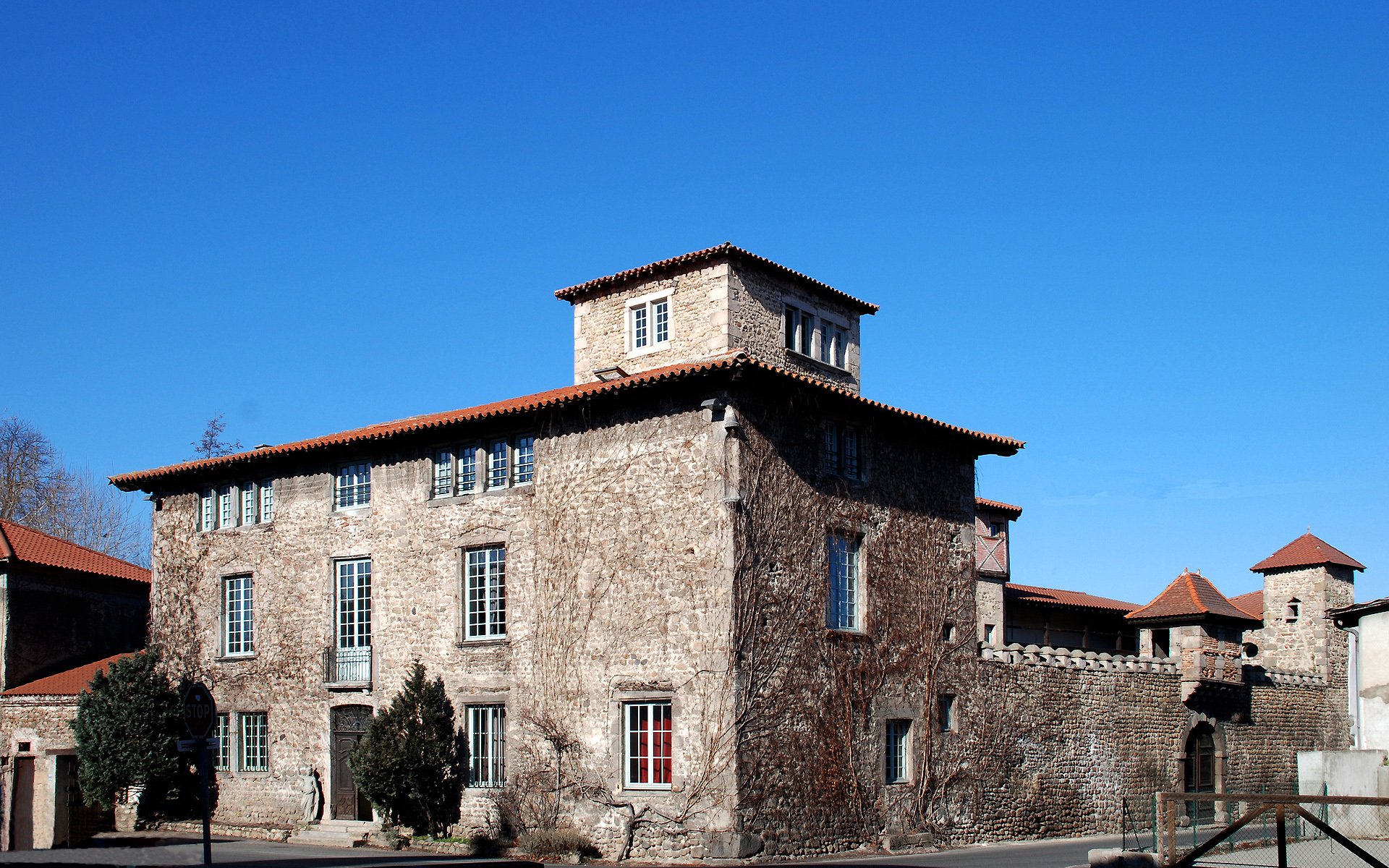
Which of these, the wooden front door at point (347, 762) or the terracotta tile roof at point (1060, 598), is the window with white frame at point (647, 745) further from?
the terracotta tile roof at point (1060, 598)

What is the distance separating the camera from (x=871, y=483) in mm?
25047

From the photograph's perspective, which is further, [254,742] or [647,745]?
[254,742]

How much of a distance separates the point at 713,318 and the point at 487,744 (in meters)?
10.00

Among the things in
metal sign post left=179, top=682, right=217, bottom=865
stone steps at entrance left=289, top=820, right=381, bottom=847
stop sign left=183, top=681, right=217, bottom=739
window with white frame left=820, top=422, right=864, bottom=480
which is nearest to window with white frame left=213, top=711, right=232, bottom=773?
stone steps at entrance left=289, top=820, right=381, bottom=847

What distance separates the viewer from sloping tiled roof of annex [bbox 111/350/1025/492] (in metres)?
22.2

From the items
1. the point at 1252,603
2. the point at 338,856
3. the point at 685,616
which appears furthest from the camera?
the point at 1252,603

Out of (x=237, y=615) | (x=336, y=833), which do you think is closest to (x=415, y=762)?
(x=336, y=833)

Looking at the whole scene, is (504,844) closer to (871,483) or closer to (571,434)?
(571,434)

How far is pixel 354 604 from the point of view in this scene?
27422 mm

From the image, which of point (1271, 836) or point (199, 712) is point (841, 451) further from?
point (199, 712)

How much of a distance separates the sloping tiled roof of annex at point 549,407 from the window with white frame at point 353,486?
27.9 inches

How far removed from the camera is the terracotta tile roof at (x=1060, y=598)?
38156 mm

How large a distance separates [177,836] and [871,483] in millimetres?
16105

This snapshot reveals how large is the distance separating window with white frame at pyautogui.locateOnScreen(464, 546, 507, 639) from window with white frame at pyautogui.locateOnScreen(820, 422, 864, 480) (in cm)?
636
